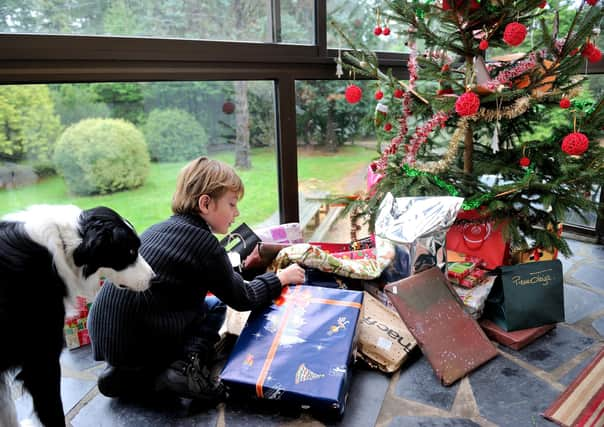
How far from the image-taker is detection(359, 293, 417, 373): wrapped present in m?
1.55

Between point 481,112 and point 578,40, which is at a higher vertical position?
point 578,40

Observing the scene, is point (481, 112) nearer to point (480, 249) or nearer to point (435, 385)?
point (480, 249)

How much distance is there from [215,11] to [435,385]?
6.14 ft

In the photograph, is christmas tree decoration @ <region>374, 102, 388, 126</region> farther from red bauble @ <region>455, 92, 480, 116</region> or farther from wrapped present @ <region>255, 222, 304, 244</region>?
wrapped present @ <region>255, 222, 304, 244</region>

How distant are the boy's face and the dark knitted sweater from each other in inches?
1.4

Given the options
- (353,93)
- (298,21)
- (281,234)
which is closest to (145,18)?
(298,21)

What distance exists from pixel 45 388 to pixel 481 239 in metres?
1.85

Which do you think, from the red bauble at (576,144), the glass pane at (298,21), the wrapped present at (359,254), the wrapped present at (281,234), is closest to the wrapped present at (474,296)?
the wrapped present at (359,254)

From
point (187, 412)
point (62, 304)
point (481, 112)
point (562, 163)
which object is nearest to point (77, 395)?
point (187, 412)

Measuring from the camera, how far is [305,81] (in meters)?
2.30

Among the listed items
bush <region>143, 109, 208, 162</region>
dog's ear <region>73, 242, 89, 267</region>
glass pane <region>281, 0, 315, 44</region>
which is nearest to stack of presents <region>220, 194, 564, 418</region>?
bush <region>143, 109, 208, 162</region>

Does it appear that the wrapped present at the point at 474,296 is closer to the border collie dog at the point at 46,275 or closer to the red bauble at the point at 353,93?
the red bauble at the point at 353,93

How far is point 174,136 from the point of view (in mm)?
2072

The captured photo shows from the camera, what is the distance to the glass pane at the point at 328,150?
2.39 m
